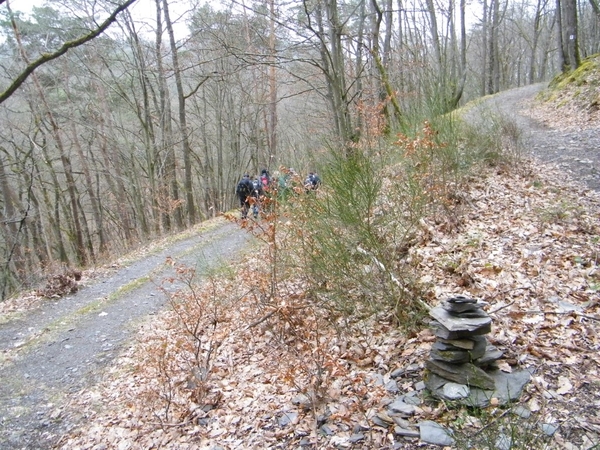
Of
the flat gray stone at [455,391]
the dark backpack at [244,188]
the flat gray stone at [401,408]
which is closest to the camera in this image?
the flat gray stone at [455,391]

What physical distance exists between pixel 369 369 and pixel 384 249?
137 centimetres

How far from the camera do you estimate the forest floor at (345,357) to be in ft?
9.95

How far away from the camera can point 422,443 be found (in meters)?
2.67

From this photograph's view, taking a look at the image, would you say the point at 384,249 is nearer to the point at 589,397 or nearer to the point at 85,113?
the point at 589,397

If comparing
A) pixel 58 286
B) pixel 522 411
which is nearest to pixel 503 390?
pixel 522 411

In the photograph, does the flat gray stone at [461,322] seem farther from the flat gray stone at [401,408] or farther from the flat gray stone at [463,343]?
the flat gray stone at [401,408]

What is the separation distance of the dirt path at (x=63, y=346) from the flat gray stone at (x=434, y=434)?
3.73 meters

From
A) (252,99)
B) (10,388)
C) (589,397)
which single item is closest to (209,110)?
(252,99)

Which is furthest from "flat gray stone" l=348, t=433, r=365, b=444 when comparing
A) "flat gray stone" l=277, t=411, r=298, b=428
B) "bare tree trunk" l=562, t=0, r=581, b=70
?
"bare tree trunk" l=562, t=0, r=581, b=70

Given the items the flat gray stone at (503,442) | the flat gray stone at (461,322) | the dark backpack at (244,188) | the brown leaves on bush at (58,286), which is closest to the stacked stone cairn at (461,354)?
the flat gray stone at (461,322)

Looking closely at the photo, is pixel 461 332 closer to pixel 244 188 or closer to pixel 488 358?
pixel 488 358

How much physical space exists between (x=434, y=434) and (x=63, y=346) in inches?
219

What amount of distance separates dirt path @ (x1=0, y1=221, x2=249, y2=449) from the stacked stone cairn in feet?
12.9

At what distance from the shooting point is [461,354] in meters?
3.00
